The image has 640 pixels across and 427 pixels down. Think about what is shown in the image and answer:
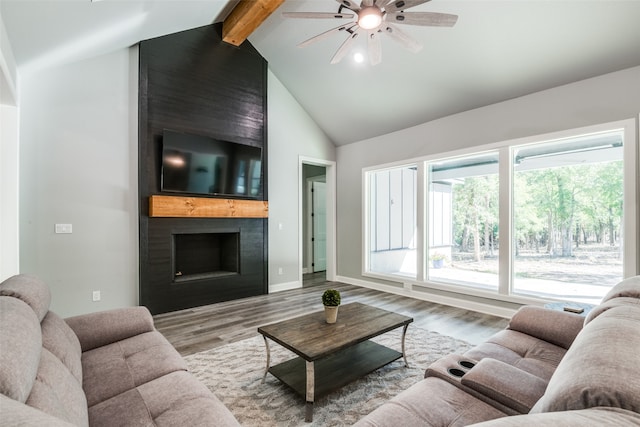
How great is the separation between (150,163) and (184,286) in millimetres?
1739

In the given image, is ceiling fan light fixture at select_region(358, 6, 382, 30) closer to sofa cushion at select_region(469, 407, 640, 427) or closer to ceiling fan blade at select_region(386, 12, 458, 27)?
ceiling fan blade at select_region(386, 12, 458, 27)

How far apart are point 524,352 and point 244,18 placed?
4.66 m

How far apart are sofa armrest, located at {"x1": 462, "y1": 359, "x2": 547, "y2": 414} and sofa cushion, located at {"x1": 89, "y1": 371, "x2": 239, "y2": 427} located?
108cm

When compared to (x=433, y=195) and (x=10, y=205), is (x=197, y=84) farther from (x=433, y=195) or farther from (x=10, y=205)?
(x=433, y=195)

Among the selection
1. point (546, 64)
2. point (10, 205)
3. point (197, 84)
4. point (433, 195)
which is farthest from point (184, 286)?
point (546, 64)

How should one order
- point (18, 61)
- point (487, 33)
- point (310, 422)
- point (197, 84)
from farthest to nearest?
point (197, 84)
point (487, 33)
point (18, 61)
point (310, 422)

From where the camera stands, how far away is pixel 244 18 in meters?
4.01

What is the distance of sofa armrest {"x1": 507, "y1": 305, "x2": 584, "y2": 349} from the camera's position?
1928 millimetres

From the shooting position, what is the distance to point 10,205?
9.90 ft

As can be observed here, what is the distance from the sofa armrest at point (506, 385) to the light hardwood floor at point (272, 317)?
1.91 meters

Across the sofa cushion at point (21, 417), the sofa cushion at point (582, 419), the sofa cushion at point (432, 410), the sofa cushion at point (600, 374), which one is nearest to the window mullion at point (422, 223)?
the sofa cushion at point (432, 410)

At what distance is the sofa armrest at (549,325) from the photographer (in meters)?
1.93

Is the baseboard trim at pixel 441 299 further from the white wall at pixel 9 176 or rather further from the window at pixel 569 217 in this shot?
the white wall at pixel 9 176

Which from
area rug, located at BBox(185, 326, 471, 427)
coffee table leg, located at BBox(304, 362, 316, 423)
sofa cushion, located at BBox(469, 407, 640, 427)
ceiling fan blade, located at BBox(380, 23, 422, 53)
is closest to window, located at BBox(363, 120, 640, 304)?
area rug, located at BBox(185, 326, 471, 427)
